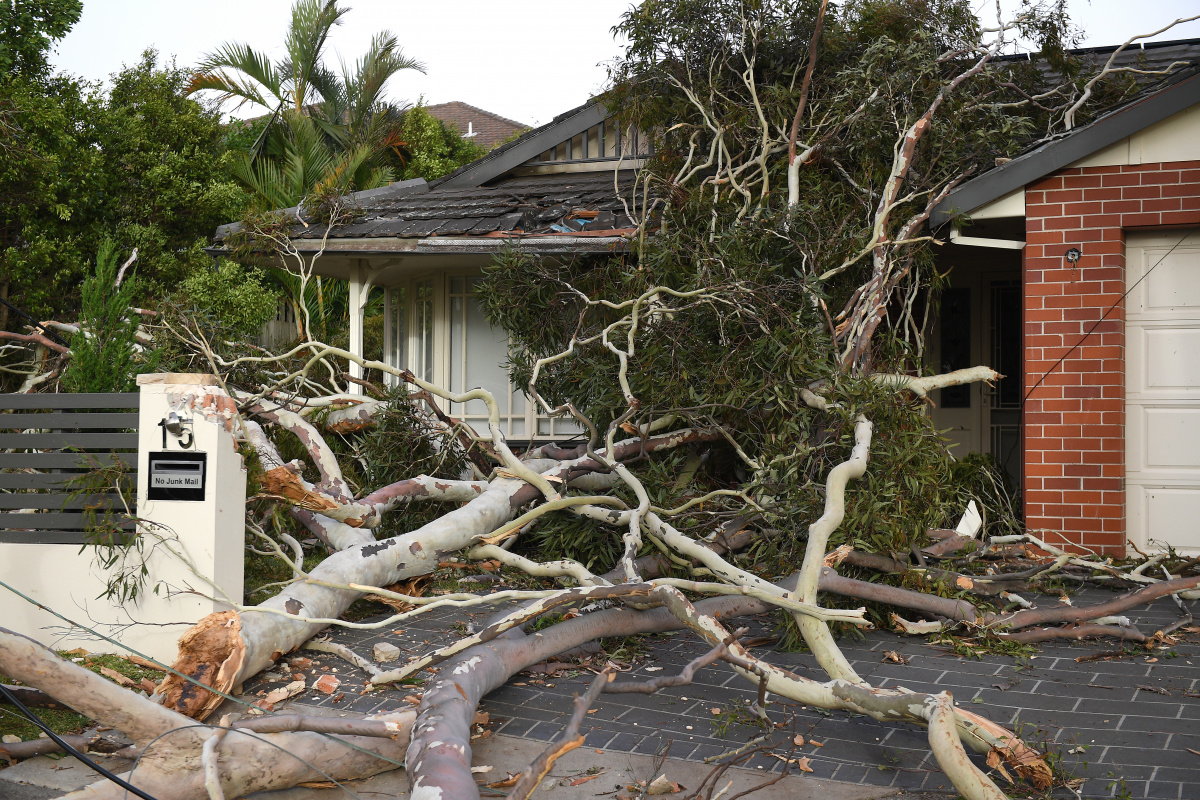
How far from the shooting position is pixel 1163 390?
288 inches

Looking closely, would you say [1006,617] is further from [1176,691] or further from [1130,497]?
[1130,497]

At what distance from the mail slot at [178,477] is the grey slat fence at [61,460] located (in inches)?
8.3

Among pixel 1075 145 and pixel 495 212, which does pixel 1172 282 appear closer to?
pixel 1075 145

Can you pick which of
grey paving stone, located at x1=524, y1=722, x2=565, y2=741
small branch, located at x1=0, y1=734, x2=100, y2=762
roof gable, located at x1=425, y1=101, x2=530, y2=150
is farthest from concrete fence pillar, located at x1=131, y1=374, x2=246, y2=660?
roof gable, located at x1=425, y1=101, x2=530, y2=150

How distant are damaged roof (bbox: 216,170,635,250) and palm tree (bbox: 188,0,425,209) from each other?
7.09m

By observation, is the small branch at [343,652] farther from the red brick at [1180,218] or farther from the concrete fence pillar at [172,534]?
the red brick at [1180,218]

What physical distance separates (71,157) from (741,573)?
15.2 metres

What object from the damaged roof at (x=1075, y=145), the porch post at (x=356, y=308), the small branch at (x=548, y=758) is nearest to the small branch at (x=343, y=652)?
the small branch at (x=548, y=758)

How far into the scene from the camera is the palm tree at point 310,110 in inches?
720

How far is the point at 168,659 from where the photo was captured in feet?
15.7

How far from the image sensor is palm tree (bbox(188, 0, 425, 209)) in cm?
1830

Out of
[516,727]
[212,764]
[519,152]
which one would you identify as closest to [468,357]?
[519,152]

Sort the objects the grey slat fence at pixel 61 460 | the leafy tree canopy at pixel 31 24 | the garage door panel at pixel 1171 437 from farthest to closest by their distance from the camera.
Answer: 1. the leafy tree canopy at pixel 31 24
2. the garage door panel at pixel 1171 437
3. the grey slat fence at pixel 61 460

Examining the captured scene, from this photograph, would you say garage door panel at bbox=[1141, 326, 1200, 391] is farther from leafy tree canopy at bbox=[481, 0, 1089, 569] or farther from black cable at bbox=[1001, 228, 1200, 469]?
leafy tree canopy at bbox=[481, 0, 1089, 569]
